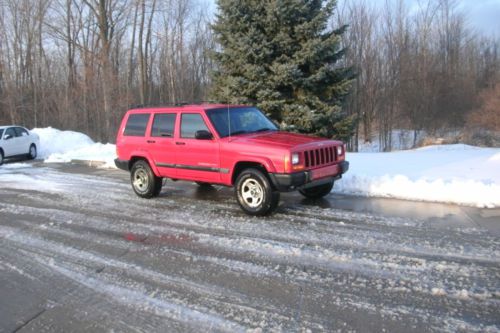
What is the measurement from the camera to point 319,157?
732 centimetres

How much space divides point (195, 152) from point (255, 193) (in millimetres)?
1498

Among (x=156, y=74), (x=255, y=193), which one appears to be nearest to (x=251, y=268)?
(x=255, y=193)

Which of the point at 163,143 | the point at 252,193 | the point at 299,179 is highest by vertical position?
the point at 163,143

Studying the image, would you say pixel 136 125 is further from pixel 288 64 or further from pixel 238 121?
pixel 288 64

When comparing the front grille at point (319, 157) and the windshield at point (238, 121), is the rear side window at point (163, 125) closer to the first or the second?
the windshield at point (238, 121)

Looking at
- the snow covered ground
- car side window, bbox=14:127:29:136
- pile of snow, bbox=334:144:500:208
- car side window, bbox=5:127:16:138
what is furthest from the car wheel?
pile of snow, bbox=334:144:500:208

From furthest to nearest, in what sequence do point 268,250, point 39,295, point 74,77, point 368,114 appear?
point 368,114 < point 74,77 < point 268,250 < point 39,295

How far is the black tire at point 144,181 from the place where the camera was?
8938 mm

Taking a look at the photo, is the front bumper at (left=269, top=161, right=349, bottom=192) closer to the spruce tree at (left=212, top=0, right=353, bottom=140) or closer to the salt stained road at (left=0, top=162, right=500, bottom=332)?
the salt stained road at (left=0, top=162, right=500, bottom=332)

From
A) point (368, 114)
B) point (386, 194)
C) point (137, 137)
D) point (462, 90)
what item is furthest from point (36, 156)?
point (462, 90)

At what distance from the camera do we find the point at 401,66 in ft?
123

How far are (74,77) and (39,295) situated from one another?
110 ft

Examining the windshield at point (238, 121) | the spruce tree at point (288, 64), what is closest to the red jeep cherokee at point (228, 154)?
the windshield at point (238, 121)

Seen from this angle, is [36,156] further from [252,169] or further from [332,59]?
[252,169]
